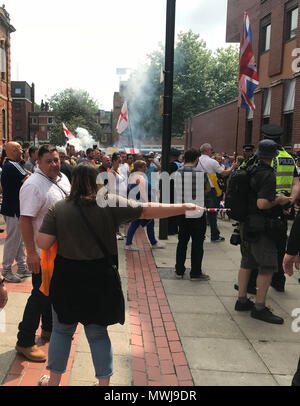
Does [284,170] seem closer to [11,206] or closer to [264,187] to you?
[264,187]

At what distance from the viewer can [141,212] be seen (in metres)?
2.65

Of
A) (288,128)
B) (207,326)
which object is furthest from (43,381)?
(288,128)

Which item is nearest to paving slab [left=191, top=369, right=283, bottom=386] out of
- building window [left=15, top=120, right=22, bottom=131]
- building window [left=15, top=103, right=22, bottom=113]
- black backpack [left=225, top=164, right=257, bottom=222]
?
black backpack [left=225, top=164, right=257, bottom=222]

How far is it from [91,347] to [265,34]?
743 inches

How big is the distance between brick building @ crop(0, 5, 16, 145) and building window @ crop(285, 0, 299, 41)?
23913 millimetres

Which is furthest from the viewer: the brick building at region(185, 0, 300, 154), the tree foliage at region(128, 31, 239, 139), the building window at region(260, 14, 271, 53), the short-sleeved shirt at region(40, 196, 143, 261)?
the tree foliage at region(128, 31, 239, 139)

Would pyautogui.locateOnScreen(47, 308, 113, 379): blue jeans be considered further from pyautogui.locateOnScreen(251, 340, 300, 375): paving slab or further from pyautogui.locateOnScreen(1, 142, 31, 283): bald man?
pyautogui.locateOnScreen(1, 142, 31, 283): bald man

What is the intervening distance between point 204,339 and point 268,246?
1.20 meters

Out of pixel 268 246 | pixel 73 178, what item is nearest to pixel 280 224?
pixel 268 246

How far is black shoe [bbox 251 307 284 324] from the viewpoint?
14.0ft

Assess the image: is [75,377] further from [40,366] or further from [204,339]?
[204,339]

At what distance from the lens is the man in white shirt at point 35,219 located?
3.16m

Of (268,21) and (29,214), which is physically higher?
(268,21)

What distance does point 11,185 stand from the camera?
5.29m
